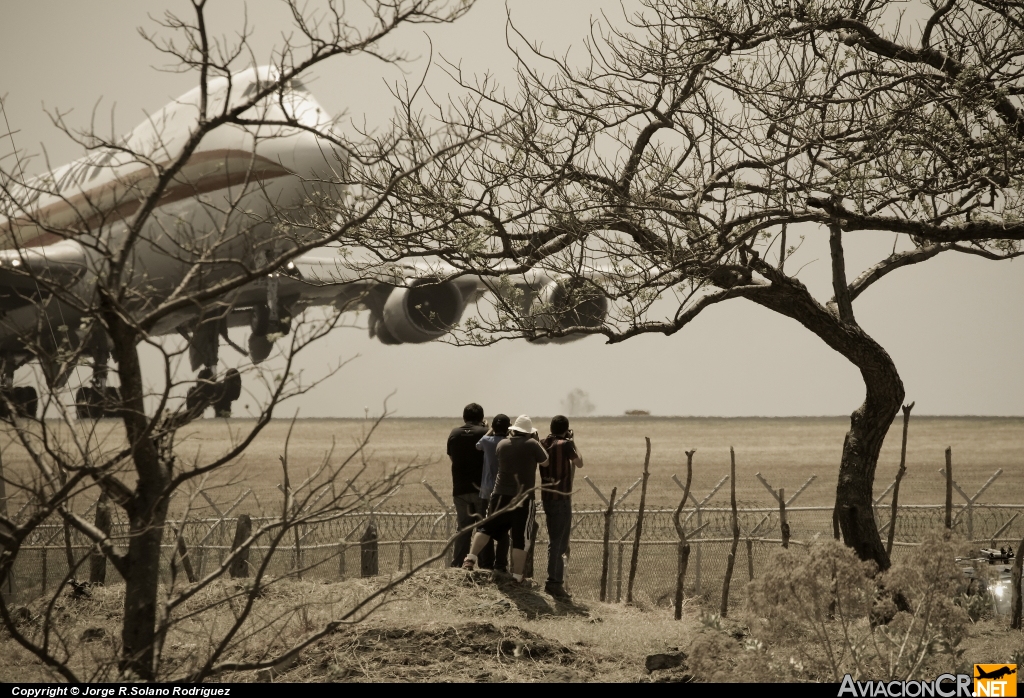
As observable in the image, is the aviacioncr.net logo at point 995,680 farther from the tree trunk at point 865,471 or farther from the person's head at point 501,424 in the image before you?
the person's head at point 501,424

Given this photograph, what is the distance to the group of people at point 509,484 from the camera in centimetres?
943

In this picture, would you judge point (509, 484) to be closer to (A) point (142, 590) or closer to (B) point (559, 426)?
(B) point (559, 426)

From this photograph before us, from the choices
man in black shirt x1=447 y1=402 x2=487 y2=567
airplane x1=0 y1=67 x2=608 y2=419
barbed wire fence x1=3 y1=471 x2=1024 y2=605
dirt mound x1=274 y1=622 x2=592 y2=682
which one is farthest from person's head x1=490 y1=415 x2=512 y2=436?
dirt mound x1=274 y1=622 x2=592 y2=682

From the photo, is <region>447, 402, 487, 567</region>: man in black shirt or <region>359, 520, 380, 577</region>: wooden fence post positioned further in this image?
<region>359, 520, 380, 577</region>: wooden fence post

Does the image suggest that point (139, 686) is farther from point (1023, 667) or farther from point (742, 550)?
point (742, 550)

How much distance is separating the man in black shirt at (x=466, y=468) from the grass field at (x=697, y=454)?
413cm

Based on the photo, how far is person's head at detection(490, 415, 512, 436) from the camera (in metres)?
10.0

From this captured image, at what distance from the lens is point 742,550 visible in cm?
1644

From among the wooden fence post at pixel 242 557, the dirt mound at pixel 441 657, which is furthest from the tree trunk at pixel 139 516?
the wooden fence post at pixel 242 557

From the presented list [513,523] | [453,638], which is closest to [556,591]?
[513,523]

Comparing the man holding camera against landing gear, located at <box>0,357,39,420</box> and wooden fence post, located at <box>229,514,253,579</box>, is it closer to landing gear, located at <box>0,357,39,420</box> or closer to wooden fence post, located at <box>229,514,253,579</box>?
wooden fence post, located at <box>229,514,253,579</box>

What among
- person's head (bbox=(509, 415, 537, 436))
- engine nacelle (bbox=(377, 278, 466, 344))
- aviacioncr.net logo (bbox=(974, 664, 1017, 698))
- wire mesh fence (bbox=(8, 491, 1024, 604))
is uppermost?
engine nacelle (bbox=(377, 278, 466, 344))

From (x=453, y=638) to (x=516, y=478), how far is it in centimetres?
188

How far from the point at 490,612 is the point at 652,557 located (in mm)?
8699
